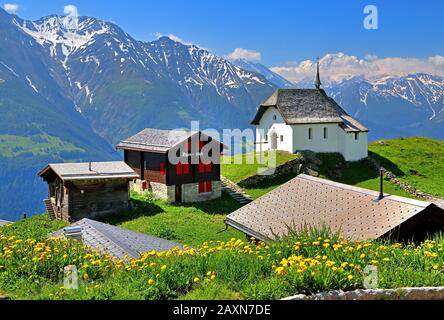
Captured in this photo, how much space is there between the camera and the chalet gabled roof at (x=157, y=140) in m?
40.5

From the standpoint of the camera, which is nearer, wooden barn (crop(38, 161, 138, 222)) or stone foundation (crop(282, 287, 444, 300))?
stone foundation (crop(282, 287, 444, 300))

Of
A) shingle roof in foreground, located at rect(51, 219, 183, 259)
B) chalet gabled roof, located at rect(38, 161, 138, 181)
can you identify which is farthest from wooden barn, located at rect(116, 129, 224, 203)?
shingle roof in foreground, located at rect(51, 219, 183, 259)

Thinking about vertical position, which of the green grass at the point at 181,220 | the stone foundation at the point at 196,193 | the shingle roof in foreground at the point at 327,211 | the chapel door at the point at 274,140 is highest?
the chapel door at the point at 274,140

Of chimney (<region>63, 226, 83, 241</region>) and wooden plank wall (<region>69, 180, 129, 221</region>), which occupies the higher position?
chimney (<region>63, 226, 83, 241</region>)

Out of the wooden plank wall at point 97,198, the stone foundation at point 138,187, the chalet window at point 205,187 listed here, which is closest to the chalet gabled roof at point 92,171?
the wooden plank wall at point 97,198

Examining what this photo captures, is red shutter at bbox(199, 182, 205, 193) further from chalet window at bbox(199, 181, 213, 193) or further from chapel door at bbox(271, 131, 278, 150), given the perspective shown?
chapel door at bbox(271, 131, 278, 150)

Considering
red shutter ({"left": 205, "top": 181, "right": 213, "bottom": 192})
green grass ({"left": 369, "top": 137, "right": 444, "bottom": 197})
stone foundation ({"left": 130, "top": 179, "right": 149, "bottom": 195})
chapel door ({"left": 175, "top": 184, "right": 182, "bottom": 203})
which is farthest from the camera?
green grass ({"left": 369, "top": 137, "right": 444, "bottom": 197})

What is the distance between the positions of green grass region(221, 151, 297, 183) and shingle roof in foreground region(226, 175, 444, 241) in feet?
87.0

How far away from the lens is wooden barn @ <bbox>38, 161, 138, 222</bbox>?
35719mm

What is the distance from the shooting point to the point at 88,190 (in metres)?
36.3

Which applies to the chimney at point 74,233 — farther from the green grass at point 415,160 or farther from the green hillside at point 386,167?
the green grass at point 415,160

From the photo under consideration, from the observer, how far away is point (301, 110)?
52.4m

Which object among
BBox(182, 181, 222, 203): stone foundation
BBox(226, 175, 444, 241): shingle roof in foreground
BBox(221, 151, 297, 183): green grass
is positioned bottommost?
BBox(182, 181, 222, 203): stone foundation
